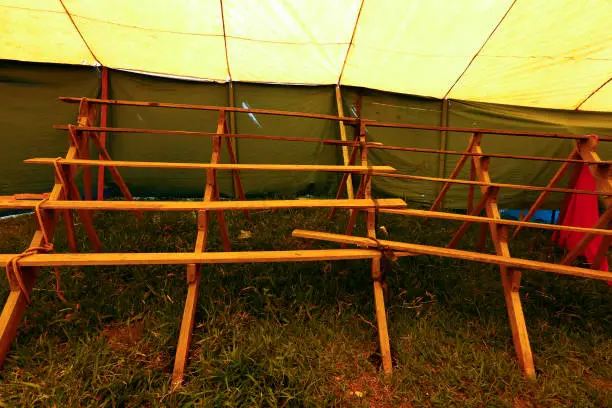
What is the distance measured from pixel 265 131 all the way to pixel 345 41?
2.15 metres

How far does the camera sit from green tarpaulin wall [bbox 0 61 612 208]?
459cm

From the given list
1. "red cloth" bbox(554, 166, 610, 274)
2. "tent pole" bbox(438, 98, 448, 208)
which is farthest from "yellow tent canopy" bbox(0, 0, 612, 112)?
"red cloth" bbox(554, 166, 610, 274)

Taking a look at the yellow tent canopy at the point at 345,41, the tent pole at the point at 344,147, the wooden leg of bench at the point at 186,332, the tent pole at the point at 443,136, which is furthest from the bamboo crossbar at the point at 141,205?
the tent pole at the point at 443,136

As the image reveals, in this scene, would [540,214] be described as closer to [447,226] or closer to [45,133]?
[447,226]

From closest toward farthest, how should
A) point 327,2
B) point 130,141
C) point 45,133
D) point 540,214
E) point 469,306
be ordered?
point 469,306
point 327,2
point 45,133
point 130,141
point 540,214

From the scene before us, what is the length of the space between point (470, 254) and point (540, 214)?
5256 millimetres

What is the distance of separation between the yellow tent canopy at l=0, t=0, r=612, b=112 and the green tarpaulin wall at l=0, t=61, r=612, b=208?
356 mm

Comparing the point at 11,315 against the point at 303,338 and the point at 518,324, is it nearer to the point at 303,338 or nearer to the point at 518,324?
the point at 303,338

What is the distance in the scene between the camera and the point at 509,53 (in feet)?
12.6

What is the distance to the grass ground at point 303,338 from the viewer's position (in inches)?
70.9

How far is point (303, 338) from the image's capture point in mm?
2215

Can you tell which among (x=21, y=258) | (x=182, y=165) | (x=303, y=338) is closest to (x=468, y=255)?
(x=303, y=338)

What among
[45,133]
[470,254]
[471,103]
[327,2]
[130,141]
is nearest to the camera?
[470,254]

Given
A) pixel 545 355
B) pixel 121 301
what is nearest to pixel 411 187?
pixel 545 355
